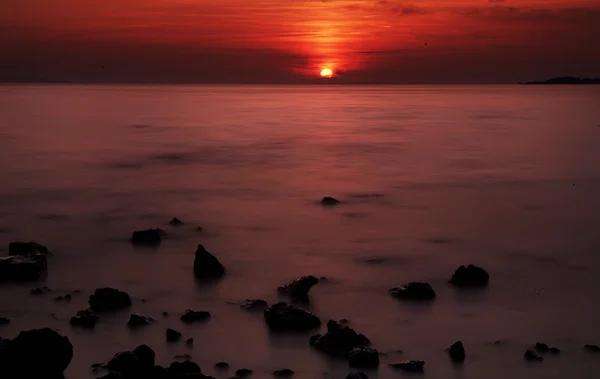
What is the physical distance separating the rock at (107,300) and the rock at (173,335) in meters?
1.19

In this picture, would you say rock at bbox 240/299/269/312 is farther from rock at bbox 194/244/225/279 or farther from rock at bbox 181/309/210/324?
rock at bbox 194/244/225/279

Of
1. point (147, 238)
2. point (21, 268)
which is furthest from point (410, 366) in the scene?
point (147, 238)

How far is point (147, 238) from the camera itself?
12.4 metres

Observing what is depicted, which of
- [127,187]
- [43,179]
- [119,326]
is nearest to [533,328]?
[119,326]

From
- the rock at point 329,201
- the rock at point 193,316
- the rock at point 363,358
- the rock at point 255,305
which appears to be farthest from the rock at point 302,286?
the rock at point 329,201

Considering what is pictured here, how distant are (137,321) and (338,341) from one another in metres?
2.34

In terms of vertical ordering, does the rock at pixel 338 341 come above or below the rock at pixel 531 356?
below

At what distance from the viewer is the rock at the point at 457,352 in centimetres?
729

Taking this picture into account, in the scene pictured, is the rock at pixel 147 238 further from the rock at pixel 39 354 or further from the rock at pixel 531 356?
the rock at pixel 531 356

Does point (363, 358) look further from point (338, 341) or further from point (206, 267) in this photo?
point (206, 267)

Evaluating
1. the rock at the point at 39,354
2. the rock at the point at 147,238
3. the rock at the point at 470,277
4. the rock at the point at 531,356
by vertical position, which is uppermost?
the rock at the point at 147,238

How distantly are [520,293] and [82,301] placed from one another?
5643mm

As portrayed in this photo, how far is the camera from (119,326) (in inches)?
318

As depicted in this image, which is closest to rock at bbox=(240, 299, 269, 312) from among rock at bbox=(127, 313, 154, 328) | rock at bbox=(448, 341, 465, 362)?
rock at bbox=(127, 313, 154, 328)
